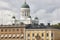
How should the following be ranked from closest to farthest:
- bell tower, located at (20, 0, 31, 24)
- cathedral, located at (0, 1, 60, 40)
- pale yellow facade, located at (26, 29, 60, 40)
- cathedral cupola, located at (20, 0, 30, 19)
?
pale yellow facade, located at (26, 29, 60, 40) < cathedral, located at (0, 1, 60, 40) < bell tower, located at (20, 0, 31, 24) < cathedral cupola, located at (20, 0, 30, 19)

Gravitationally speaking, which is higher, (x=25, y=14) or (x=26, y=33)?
(x=25, y=14)

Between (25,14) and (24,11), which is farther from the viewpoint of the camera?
(25,14)

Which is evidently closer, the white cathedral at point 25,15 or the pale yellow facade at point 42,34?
the pale yellow facade at point 42,34

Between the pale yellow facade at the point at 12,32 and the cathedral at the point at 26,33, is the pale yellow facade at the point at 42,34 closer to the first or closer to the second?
the cathedral at the point at 26,33

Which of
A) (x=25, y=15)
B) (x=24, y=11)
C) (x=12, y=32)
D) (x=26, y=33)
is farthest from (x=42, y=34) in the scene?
(x=25, y=15)

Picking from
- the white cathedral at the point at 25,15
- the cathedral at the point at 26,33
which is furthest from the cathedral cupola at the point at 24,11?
the cathedral at the point at 26,33

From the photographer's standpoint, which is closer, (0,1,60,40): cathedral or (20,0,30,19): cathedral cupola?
(0,1,60,40): cathedral

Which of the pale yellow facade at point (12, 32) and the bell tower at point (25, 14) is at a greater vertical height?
the bell tower at point (25, 14)

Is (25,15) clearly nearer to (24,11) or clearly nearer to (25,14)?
(25,14)

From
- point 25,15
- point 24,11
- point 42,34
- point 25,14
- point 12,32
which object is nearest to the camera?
point 42,34

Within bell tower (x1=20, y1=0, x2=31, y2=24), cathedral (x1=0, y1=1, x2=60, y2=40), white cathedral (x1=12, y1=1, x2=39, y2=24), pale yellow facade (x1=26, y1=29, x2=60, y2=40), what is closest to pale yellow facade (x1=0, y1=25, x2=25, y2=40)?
cathedral (x1=0, y1=1, x2=60, y2=40)

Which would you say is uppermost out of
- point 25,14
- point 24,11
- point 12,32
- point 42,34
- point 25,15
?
point 24,11

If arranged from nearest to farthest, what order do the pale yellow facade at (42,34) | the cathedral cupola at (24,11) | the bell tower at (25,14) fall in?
the pale yellow facade at (42,34)
the bell tower at (25,14)
the cathedral cupola at (24,11)

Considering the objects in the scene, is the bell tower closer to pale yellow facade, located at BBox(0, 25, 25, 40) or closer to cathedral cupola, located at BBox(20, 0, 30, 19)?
cathedral cupola, located at BBox(20, 0, 30, 19)
